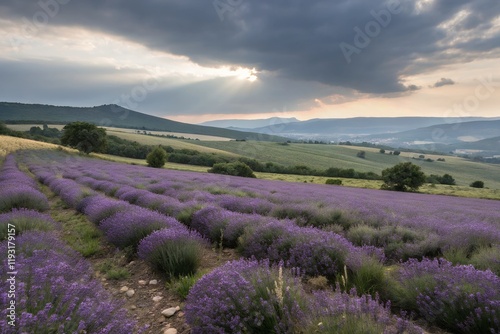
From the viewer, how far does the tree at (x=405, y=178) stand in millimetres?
34062

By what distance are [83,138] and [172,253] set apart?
51843 mm

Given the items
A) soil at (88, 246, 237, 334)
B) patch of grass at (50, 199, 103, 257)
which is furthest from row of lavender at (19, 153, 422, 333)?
patch of grass at (50, 199, 103, 257)

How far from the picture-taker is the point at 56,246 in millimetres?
4066

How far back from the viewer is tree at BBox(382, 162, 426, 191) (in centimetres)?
3406

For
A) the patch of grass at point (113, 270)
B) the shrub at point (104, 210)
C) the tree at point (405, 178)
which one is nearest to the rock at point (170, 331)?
the patch of grass at point (113, 270)

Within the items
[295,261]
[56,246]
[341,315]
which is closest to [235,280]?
[341,315]

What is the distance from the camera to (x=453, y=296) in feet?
8.56

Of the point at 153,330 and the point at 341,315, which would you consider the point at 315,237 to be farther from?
the point at 153,330

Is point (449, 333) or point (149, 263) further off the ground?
point (449, 333)

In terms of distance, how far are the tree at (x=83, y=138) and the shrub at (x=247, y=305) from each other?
52.5 m

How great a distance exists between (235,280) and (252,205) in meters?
5.21

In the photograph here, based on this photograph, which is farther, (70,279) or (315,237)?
(315,237)

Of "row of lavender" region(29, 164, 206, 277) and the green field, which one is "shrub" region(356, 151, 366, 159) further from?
"row of lavender" region(29, 164, 206, 277)

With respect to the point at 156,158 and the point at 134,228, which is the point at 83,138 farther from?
the point at 134,228
